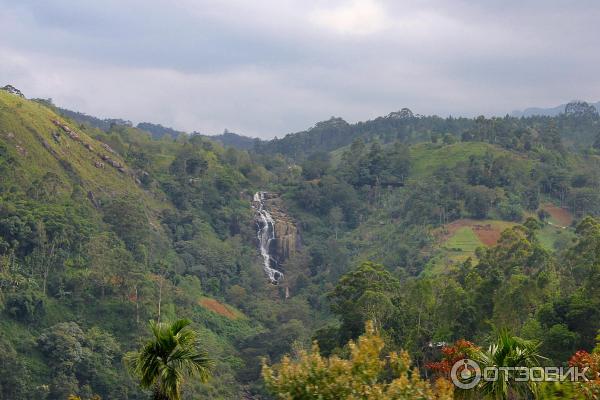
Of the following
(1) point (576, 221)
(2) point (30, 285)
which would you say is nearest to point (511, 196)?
(1) point (576, 221)

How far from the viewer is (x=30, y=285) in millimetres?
51938

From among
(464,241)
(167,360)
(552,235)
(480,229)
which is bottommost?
(464,241)

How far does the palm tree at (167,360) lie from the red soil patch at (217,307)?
4967 centimetres

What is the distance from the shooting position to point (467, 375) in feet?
56.6

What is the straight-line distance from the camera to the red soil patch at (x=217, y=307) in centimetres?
6694

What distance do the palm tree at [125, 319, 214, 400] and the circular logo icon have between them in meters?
5.72

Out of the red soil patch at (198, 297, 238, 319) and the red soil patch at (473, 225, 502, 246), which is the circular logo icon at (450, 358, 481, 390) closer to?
the red soil patch at (198, 297, 238, 319)

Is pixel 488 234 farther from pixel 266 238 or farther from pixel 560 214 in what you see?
pixel 266 238

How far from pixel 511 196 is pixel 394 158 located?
Answer: 19.4m

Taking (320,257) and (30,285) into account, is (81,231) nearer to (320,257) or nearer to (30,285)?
(30,285)

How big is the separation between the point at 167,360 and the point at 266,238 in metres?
70.3

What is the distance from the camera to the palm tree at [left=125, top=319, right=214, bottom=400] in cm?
1689

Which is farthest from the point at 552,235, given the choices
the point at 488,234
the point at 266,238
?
the point at 266,238

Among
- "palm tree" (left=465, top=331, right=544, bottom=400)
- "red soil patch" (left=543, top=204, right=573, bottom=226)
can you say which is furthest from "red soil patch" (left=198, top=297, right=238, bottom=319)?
"palm tree" (left=465, top=331, right=544, bottom=400)
